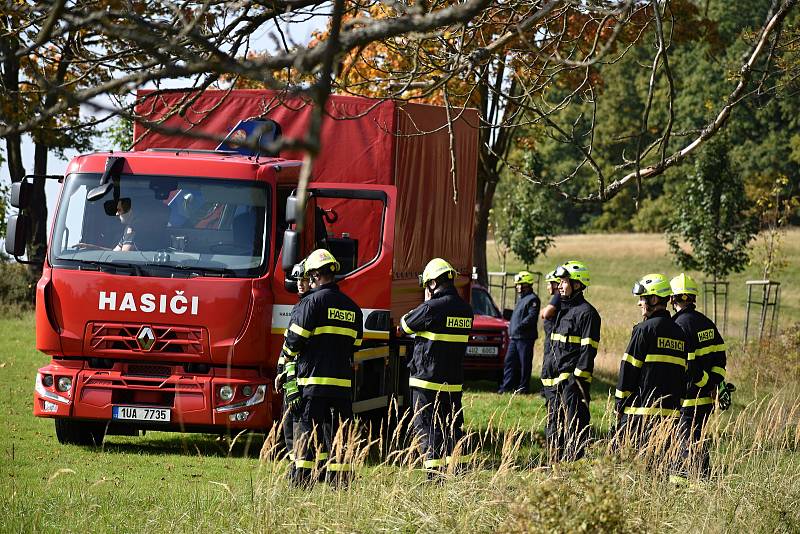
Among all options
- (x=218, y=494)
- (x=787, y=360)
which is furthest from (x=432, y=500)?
(x=787, y=360)


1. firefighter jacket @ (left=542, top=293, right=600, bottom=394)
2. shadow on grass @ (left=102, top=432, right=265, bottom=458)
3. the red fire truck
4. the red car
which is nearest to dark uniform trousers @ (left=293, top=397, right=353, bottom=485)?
the red fire truck

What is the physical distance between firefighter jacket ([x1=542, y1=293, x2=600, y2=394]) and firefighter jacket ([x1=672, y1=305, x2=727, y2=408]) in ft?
2.84

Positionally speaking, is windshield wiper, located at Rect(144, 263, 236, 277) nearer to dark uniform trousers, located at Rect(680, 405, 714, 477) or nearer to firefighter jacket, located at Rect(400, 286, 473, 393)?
firefighter jacket, located at Rect(400, 286, 473, 393)

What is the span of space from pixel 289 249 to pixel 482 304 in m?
10.5

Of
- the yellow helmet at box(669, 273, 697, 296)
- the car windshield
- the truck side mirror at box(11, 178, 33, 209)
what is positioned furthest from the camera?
the car windshield

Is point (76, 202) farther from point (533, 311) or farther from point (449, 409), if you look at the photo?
point (533, 311)

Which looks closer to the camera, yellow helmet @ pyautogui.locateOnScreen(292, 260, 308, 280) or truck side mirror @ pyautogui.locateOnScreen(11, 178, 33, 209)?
yellow helmet @ pyautogui.locateOnScreen(292, 260, 308, 280)

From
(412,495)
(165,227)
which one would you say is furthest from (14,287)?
(412,495)

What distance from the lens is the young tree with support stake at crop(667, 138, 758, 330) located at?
3219cm

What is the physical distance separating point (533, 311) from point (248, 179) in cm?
817

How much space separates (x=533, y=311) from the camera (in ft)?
60.4

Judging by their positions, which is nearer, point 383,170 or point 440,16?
point 440,16

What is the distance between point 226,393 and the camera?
1090 centimetres

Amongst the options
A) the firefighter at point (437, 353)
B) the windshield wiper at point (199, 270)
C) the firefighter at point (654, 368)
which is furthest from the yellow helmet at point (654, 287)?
the windshield wiper at point (199, 270)
